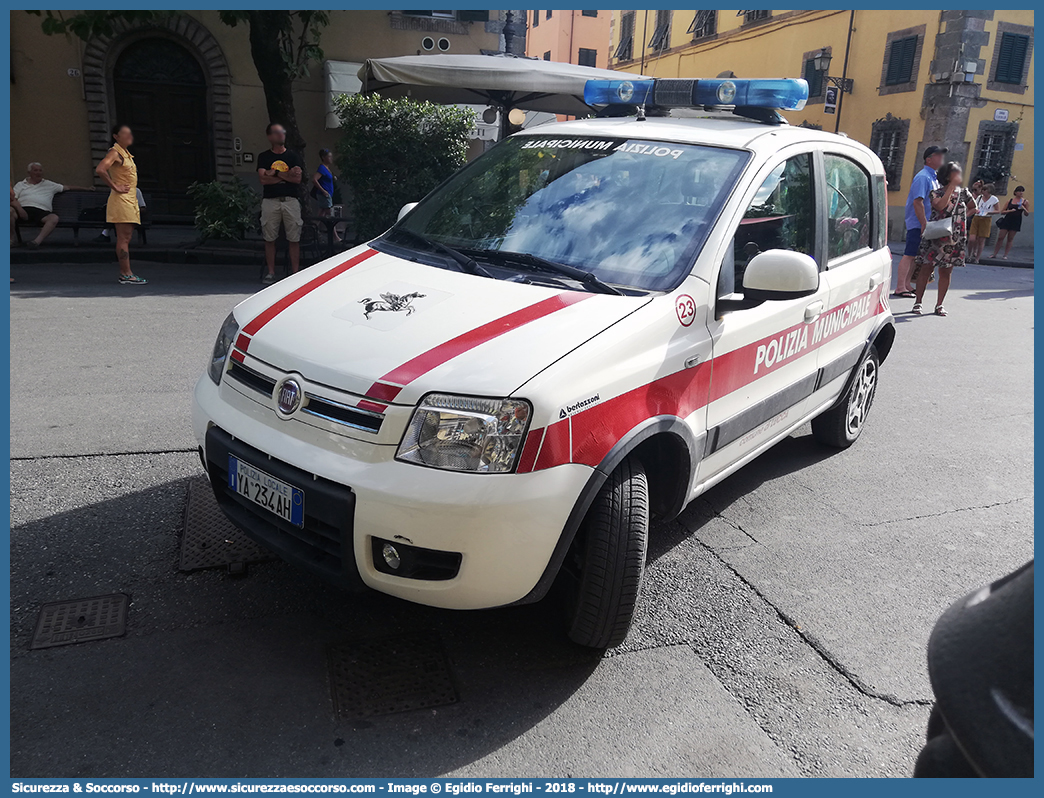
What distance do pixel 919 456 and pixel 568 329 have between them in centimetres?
340

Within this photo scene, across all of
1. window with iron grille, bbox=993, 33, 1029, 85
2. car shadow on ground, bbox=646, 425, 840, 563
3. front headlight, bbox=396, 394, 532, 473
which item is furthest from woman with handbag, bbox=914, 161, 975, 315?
window with iron grille, bbox=993, 33, 1029, 85

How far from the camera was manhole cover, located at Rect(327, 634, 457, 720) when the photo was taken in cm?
261

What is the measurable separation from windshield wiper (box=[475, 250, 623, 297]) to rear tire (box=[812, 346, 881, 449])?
2321 millimetres

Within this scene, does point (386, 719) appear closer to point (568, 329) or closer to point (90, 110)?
point (568, 329)

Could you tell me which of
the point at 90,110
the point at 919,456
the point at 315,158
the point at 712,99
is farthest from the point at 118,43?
the point at 919,456

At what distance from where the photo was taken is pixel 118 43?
15.5 m

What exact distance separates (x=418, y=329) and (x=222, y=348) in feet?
2.97

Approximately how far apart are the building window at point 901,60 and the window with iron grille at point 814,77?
7.43 feet

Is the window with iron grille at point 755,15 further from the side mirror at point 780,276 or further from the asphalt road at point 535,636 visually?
the side mirror at point 780,276

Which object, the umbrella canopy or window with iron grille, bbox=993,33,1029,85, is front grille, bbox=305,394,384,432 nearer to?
the umbrella canopy

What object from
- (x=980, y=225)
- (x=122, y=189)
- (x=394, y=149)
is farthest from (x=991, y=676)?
(x=980, y=225)

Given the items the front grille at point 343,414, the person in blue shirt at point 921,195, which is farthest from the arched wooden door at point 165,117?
the front grille at point 343,414

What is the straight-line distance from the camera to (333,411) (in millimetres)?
2578

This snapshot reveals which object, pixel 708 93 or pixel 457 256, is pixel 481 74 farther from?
pixel 457 256
